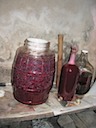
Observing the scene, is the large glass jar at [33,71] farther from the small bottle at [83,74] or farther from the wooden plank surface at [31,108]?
the small bottle at [83,74]

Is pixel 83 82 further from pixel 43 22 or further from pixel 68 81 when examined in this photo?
pixel 43 22

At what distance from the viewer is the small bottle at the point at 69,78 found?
0.98 metres

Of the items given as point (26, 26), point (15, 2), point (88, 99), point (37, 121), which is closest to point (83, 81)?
point (88, 99)

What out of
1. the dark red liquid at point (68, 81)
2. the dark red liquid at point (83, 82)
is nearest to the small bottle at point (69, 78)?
the dark red liquid at point (68, 81)

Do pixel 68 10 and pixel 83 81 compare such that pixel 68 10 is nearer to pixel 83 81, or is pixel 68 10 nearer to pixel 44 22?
pixel 44 22

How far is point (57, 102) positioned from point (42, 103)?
86 millimetres

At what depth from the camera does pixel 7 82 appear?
1.11 metres

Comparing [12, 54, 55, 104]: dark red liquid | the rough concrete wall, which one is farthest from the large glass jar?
the rough concrete wall

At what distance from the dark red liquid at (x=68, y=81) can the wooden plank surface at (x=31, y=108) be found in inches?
2.4

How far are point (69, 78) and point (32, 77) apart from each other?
0.21 m

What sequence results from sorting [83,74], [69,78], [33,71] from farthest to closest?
[83,74], [69,78], [33,71]

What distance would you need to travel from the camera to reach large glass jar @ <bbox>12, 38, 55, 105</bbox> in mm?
868

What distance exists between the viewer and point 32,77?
0.87 meters

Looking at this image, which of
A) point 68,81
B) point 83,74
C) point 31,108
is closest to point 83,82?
point 83,74
